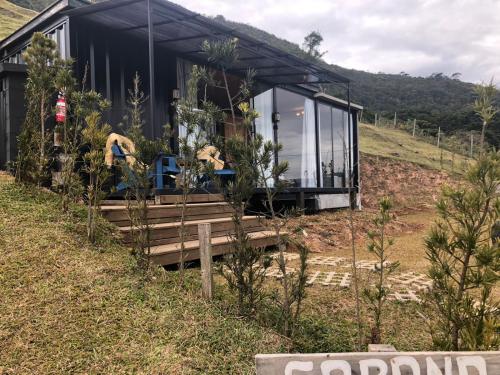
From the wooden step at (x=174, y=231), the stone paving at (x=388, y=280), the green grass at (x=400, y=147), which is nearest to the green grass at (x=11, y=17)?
the wooden step at (x=174, y=231)

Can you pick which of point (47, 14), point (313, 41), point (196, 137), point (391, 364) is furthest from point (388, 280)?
point (313, 41)

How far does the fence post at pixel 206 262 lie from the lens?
320 centimetres

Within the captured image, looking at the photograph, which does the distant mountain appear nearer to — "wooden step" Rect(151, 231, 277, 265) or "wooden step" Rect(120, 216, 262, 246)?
"wooden step" Rect(120, 216, 262, 246)

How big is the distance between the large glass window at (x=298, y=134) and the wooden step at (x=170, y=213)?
4694 mm

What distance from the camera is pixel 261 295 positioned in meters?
2.95

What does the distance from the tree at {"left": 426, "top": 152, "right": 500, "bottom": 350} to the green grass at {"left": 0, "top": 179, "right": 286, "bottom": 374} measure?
1.06 metres

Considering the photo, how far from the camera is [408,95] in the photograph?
49.2 metres

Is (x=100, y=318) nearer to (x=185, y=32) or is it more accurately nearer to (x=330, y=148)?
(x=185, y=32)

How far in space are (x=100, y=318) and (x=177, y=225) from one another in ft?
7.03

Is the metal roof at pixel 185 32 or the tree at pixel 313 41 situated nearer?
the metal roof at pixel 185 32

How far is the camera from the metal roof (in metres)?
6.27

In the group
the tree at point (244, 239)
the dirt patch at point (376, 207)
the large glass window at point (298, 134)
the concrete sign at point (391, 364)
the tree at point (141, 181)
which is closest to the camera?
the concrete sign at point (391, 364)

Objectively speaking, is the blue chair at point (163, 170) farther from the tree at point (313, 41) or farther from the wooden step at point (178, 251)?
the tree at point (313, 41)

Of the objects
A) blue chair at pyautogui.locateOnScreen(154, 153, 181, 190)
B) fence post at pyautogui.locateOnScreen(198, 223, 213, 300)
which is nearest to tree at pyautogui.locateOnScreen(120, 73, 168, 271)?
fence post at pyautogui.locateOnScreen(198, 223, 213, 300)
